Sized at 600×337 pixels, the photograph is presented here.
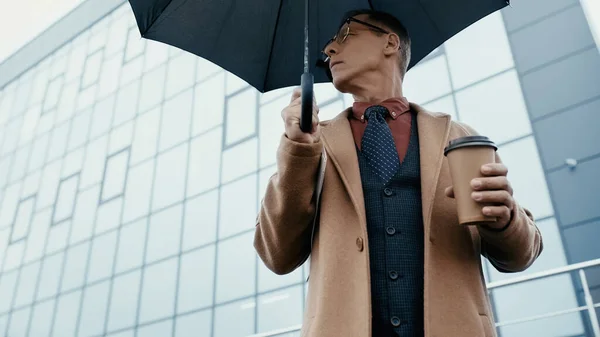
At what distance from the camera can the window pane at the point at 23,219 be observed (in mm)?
12211

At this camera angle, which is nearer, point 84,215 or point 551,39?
point 551,39

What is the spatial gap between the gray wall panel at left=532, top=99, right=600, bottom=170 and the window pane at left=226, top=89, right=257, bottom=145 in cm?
470

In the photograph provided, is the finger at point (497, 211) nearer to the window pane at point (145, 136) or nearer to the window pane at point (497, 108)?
the window pane at point (497, 108)

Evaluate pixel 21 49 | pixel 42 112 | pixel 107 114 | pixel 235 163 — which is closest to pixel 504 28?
pixel 235 163

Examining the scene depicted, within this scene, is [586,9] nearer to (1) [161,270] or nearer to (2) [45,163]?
(1) [161,270]

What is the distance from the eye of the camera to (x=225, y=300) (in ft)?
26.5

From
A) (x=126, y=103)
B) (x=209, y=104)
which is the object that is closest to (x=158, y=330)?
(x=209, y=104)

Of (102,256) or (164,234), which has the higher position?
(164,234)

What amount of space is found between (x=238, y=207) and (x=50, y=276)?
514cm

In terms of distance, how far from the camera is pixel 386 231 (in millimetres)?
1391

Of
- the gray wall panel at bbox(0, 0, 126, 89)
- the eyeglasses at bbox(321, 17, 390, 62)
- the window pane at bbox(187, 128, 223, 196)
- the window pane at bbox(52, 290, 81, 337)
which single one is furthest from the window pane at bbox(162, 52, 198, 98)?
the eyeglasses at bbox(321, 17, 390, 62)

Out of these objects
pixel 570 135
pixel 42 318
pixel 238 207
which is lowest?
pixel 42 318

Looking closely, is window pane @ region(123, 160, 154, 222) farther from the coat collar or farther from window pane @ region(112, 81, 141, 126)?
the coat collar

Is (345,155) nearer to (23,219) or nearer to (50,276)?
(50,276)
